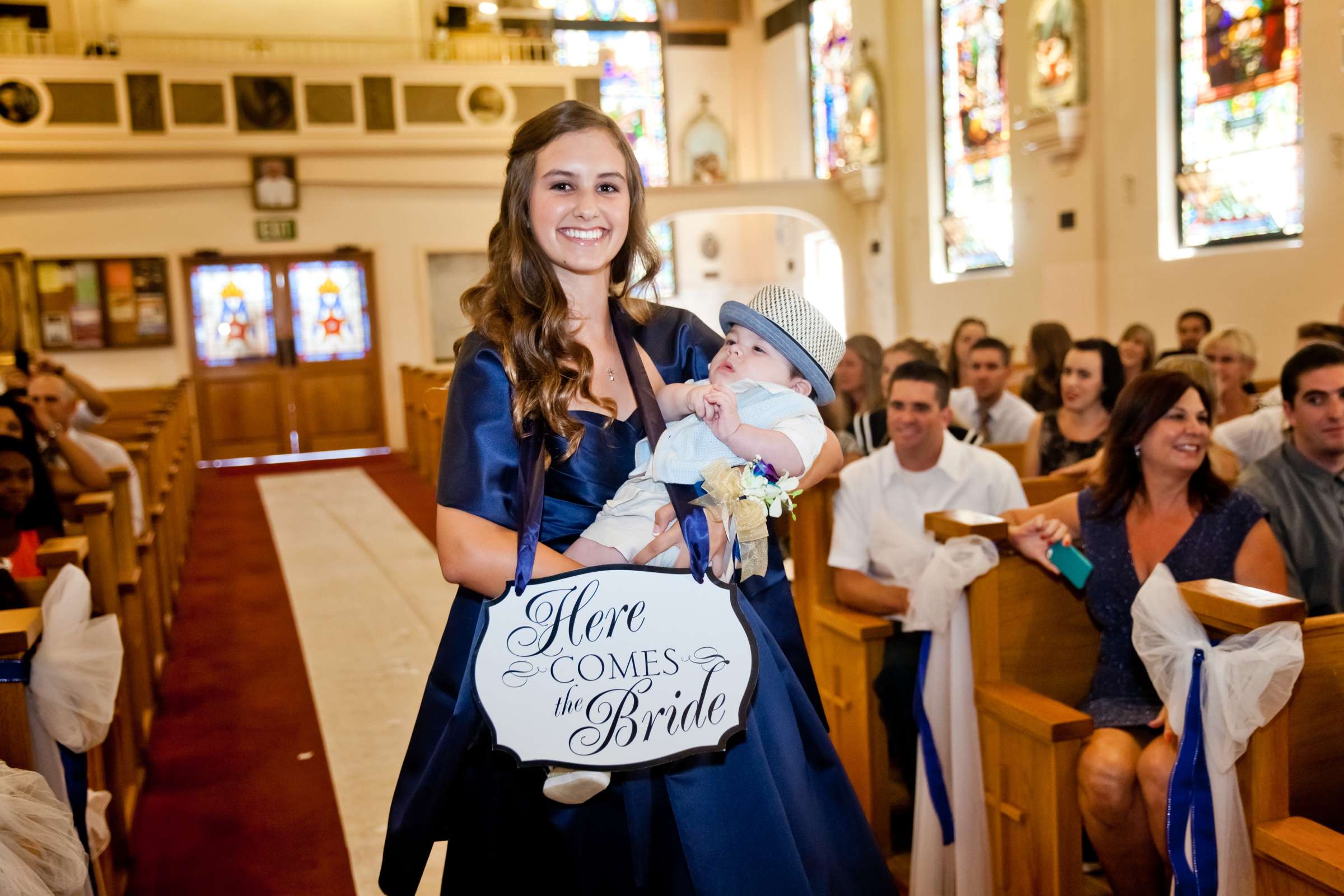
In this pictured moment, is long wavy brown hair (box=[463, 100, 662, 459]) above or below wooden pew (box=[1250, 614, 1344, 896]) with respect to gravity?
above

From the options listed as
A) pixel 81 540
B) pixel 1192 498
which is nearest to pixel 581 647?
pixel 1192 498

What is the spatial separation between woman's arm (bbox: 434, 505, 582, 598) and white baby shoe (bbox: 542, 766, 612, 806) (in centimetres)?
23

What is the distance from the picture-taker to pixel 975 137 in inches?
463

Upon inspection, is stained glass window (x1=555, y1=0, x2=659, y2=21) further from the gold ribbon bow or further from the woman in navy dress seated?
the gold ribbon bow

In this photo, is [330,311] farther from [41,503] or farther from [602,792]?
[602,792]

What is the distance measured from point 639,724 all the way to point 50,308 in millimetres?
12411

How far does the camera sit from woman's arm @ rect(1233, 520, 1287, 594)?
234 cm

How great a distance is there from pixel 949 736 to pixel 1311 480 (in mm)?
1124

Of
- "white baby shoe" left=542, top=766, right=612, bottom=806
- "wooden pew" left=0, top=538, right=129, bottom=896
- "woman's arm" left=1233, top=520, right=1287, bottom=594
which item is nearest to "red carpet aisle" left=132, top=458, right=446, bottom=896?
"wooden pew" left=0, top=538, right=129, bottom=896

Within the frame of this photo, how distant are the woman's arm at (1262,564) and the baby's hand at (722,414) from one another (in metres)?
1.46

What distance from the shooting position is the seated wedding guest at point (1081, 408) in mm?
4141

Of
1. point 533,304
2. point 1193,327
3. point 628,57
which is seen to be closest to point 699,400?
point 533,304

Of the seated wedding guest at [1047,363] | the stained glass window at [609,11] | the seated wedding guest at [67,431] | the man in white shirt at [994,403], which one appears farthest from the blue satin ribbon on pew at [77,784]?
the stained glass window at [609,11]

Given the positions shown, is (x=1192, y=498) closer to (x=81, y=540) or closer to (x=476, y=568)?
(x=476, y=568)
